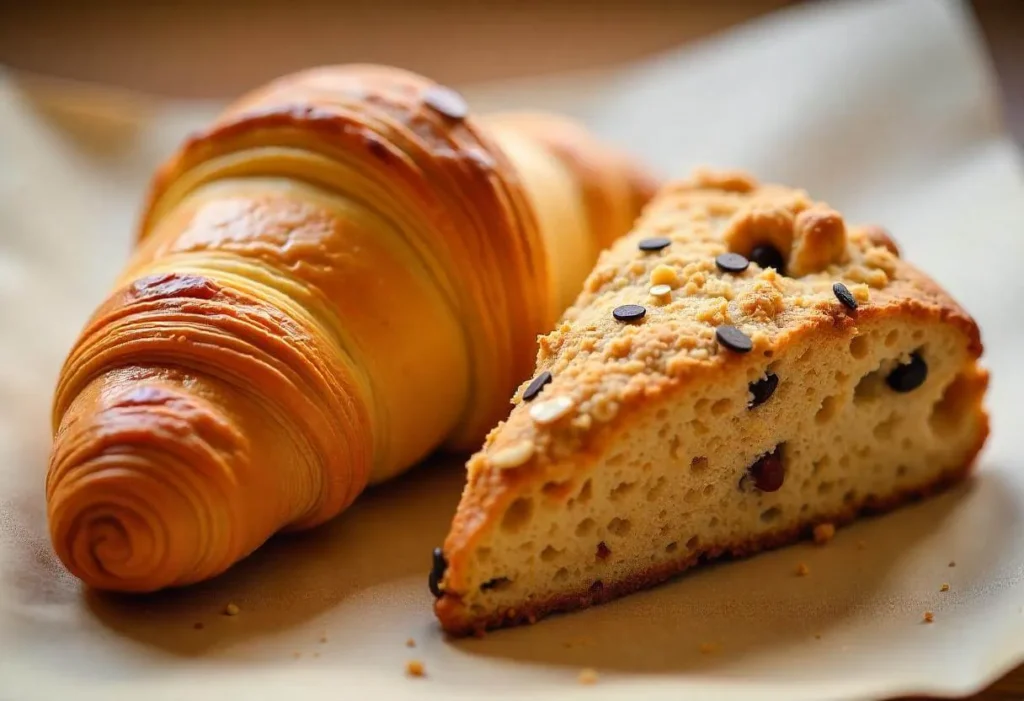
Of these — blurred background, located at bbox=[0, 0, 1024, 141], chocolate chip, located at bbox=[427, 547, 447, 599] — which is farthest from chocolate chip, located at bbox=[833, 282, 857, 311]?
blurred background, located at bbox=[0, 0, 1024, 141]

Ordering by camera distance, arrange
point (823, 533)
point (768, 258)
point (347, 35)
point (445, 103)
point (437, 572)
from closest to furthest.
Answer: point (437, 572), point (823, 533), point (768, 258), point (445, 103), point (347, 35)

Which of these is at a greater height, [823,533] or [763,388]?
[763,388]

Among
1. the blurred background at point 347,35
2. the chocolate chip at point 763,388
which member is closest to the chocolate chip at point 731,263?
the chocolate chip at point 763,388

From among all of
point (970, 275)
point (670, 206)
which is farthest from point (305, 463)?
point (970, 275)

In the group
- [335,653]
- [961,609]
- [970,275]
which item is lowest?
[335,653]

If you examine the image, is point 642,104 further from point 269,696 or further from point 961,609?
point 269,696

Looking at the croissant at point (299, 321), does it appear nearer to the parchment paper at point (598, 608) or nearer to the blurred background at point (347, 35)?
the parchment paper at point (598, 608)

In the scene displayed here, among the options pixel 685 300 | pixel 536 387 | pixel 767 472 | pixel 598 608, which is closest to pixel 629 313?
pixel 685 300

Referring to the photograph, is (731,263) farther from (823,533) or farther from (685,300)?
(823,533)
